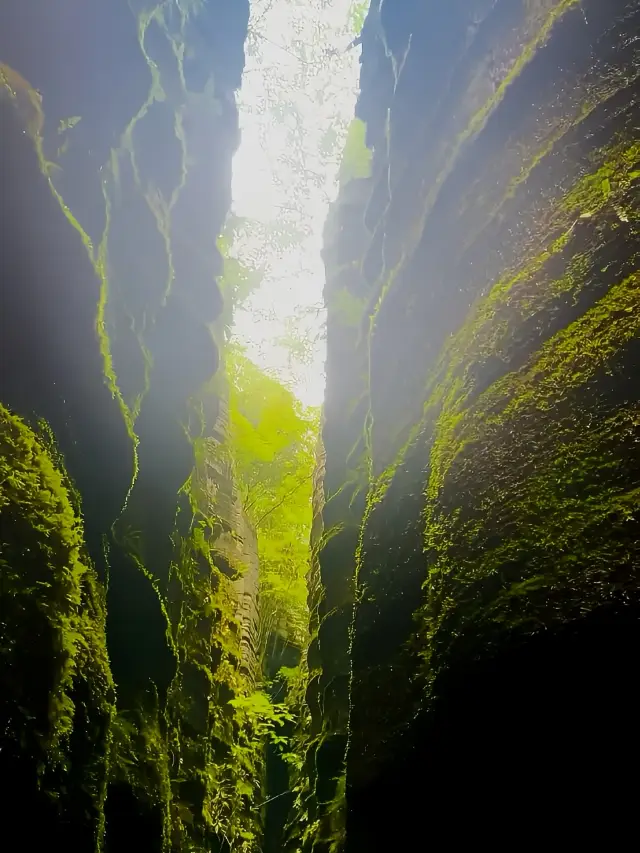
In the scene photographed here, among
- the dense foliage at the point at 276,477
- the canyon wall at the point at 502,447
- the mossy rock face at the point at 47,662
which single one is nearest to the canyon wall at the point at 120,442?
the mossy rock face at the point at 47,662

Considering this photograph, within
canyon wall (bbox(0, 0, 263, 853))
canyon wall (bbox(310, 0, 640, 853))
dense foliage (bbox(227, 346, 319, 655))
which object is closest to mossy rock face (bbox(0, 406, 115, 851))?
canyon wall (bbox(0, 0, 263, 853))

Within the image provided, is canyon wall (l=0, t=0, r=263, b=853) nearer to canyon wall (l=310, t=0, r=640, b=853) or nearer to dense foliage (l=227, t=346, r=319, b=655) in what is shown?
dense foliage (l=227, t=346, r=319, b=655)

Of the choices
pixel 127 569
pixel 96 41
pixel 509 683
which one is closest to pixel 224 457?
pixel 127 569

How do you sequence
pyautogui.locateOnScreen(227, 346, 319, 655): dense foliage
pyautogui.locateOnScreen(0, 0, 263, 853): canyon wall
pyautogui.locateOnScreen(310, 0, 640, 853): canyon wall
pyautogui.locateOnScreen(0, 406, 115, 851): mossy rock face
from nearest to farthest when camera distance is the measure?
pyautogui.locateOnScreen(310, 0, 640, 853): canyon wall
pyautogui.locateOnScreen(0, 406, 115, 851): mossy rock face
pyautogui.locateOnScreen(0, 0, 263, 853): canyon wall
pyautogui.locateOnScreen(227, 346, 319, 655): dense foliage

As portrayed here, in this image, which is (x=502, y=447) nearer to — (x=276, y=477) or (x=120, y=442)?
(x=120, y=442)

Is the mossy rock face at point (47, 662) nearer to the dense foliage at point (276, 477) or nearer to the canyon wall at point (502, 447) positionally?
the canyon wall at point (502, 447)

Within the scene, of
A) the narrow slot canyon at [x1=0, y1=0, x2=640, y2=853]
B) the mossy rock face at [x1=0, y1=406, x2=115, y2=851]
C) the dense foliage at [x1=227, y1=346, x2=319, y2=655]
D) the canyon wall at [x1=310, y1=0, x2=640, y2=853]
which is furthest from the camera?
the dense foliage at [x1=227, y1=346, x2=319, y2=655]

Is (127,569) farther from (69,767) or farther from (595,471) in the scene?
(595,471)
